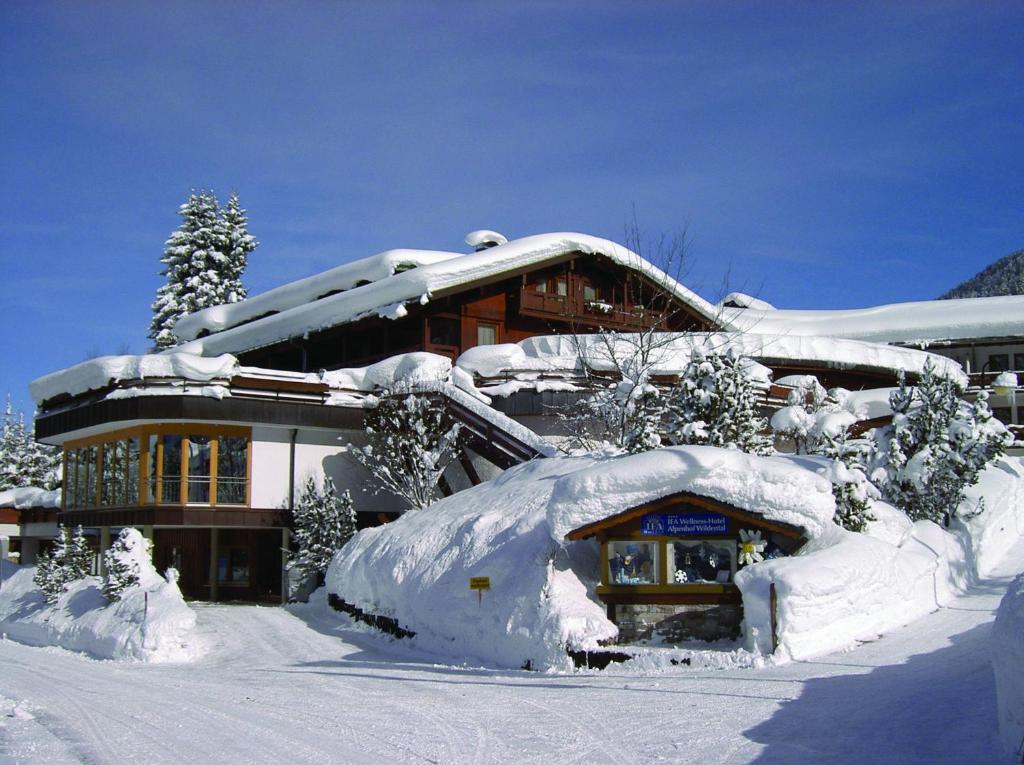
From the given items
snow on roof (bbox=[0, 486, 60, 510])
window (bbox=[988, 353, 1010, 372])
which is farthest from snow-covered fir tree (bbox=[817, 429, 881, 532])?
snow on roof (bbox=[0, 486, 60, 510])

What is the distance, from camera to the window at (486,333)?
32812 mm

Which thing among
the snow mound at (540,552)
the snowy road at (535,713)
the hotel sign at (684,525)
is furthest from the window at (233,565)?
the hotel sign at (684,525)

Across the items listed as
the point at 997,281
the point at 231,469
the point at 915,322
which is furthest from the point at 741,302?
the point at 997,281

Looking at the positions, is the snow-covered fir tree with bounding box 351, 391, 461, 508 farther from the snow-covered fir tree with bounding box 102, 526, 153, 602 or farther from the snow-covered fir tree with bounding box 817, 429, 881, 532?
the snow-covered fir tree with bounding box 817, 429, 881, 532

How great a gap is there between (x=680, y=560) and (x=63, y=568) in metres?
16.8

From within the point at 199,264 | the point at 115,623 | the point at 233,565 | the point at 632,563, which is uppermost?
the point at 199,264

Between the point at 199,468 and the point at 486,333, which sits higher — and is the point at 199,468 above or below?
below

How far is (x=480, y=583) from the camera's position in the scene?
16516 millimetres

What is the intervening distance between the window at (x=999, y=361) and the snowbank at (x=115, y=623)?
102ft

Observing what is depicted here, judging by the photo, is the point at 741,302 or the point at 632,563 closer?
the point at 632,563

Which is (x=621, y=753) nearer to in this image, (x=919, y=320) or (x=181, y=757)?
(x=181, y=757)

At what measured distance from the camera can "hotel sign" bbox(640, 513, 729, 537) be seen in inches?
594

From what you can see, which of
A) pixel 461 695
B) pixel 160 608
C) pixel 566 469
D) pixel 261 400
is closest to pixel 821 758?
pixel 461 695

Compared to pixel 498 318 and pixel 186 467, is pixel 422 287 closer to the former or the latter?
pixel 498 318
